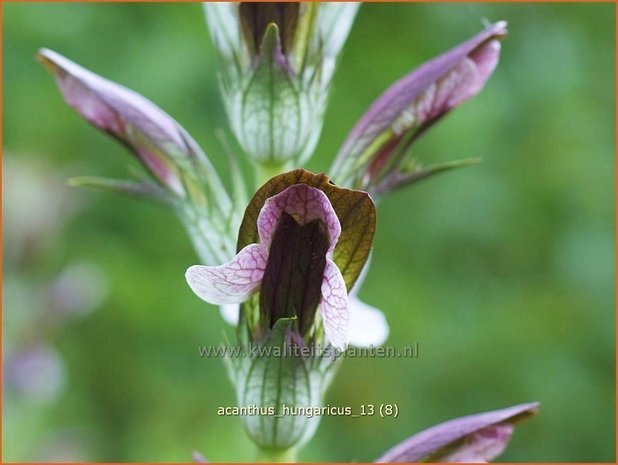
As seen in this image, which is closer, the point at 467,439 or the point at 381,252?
the point at 467,439

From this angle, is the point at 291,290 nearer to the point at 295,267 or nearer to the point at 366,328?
the point at 295,267

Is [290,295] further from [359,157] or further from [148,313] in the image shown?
[148,313]

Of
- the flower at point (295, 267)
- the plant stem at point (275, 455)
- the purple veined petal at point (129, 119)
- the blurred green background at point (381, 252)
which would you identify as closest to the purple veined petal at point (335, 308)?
the flower at point (295, 267)

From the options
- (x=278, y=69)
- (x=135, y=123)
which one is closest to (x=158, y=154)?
(x=135, y=123)

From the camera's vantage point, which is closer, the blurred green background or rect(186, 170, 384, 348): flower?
rect(186, 170, 384, 348): flower

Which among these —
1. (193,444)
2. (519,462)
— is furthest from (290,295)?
(519,462)

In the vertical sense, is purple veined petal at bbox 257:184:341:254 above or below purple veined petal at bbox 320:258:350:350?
above

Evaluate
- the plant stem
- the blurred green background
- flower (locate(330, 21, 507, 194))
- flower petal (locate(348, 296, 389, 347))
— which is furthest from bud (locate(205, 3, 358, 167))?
the blurred green background

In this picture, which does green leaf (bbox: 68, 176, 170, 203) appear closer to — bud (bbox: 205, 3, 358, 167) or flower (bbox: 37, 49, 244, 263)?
flower (bbox: 37, 49, 244, 263)

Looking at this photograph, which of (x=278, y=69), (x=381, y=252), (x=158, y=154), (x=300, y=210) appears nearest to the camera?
(x=300, y=210)
